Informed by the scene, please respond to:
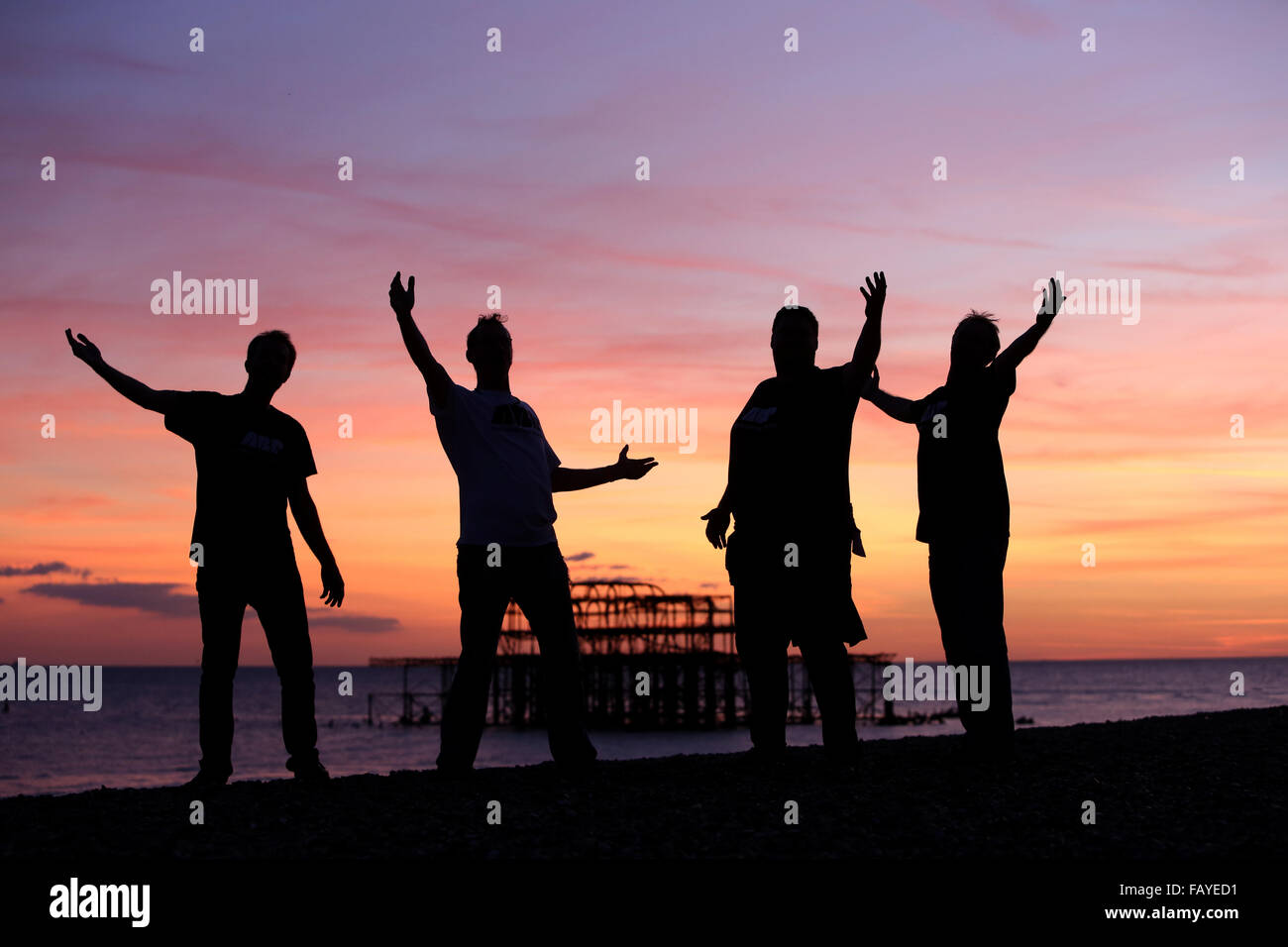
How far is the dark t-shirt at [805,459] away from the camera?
5594 mm

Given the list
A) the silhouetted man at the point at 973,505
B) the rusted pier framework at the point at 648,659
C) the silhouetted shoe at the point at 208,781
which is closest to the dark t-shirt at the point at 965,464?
the silhouetted man at the point at 973,505

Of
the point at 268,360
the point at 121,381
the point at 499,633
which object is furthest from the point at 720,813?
the point at 121,381

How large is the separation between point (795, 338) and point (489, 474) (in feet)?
5.36

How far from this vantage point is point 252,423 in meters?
5.77

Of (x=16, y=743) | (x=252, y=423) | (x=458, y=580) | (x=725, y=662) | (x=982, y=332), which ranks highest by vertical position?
(x=982, y=332)

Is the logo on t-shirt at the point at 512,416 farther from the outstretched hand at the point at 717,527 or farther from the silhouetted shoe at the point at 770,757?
the silhouetted shoe at the point at 770,757

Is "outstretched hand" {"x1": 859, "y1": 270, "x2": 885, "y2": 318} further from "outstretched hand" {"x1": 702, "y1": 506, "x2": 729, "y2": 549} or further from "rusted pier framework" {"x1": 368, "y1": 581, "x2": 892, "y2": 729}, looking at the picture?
"rusted pier framework" {"x1": 368, "y1": 581, "x2": 892, "y2": 729}

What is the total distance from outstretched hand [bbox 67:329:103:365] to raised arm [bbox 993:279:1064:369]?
459cm

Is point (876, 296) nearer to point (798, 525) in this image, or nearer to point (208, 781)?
point (798, 525)

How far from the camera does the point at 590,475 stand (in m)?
6.18
